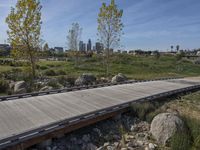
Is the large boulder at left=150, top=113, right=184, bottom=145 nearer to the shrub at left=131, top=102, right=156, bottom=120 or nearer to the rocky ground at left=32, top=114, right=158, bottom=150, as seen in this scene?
the rocky ground at left=32, top=114, right=158, bottom=150

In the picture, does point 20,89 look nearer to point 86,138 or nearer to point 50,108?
point 50,108

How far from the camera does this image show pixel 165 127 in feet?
18.2

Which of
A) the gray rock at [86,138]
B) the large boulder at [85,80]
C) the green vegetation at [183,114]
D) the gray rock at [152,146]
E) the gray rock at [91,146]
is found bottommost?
the gray rock at [91,146]

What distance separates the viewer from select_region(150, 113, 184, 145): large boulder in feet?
17.7

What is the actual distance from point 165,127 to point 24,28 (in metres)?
10.1

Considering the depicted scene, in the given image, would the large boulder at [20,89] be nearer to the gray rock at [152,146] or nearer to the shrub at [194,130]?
the gray rock at [152,146]

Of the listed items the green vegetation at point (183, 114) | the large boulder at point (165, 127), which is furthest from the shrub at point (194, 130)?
the large boulder at point (165, 127)

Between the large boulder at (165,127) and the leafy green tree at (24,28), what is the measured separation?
31.3 feet

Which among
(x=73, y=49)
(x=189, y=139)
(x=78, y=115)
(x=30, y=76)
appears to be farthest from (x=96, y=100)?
(x=73, y=49)

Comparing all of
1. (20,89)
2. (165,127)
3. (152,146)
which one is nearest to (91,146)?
(152,146)

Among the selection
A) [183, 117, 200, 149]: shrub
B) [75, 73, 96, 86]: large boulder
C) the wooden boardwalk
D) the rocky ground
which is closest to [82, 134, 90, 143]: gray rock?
the rocky ground

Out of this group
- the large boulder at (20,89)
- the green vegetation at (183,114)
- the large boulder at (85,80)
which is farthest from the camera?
the large boulder at (85,80)

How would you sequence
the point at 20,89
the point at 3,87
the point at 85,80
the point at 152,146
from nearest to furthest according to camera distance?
the point at 152,146, the point at 20,89, the point at 3,87, the point at 85,80

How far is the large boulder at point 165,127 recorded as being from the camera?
5391 millimetres
